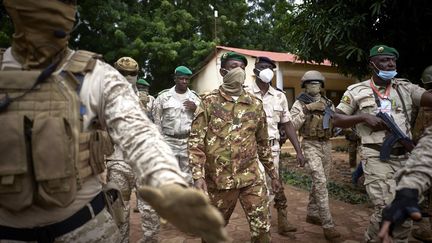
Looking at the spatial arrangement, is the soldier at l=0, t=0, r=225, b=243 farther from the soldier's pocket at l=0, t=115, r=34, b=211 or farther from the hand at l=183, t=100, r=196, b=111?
the hand at l=183, t=100, r=196, b=111

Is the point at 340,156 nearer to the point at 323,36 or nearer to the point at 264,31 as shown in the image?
the point at 323,36

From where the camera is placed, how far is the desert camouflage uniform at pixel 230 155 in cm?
340

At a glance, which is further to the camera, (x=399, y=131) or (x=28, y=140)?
(x=399, y=131)

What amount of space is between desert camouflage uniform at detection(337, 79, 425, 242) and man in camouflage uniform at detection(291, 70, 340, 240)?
3.44 feet

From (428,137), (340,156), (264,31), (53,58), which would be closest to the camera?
(53,58)


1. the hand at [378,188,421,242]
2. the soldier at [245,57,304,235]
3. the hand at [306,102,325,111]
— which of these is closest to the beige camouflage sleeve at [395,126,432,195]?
the hand at [378,188,421,242]

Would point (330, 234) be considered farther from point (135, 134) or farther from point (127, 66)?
point (135, 134)

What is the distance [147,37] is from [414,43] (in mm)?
11366

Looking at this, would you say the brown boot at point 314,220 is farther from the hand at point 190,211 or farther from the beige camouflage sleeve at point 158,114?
the hand at point 190,211

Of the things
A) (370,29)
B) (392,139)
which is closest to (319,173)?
(392,139)

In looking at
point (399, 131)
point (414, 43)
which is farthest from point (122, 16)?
point (399, 131)

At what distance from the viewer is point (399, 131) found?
11.5 ft

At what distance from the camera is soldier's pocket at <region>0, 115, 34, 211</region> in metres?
1.54

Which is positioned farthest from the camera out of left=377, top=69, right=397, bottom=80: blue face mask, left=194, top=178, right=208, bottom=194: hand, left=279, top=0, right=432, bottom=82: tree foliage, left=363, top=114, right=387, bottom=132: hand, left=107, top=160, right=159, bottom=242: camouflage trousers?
left=279, top=0, right=432, bottom=82: tree foliage
